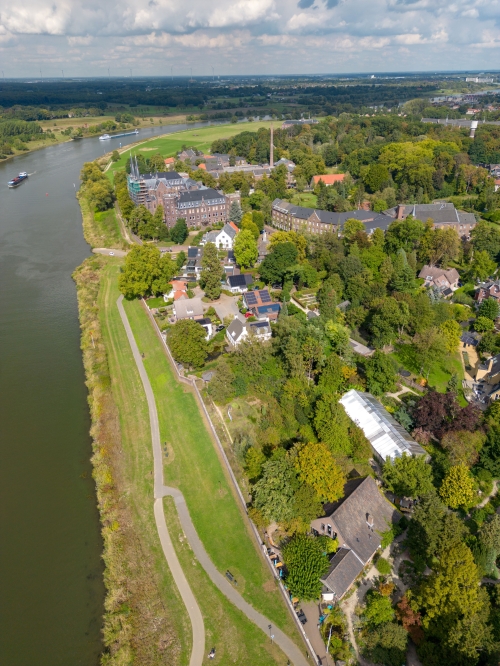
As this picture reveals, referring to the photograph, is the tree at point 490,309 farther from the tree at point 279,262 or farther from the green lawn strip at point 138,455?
the green lawn strip at point 138,455

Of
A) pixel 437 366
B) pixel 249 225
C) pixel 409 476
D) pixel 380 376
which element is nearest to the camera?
pixel 409 476

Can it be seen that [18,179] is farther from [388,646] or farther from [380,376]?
[388,646]

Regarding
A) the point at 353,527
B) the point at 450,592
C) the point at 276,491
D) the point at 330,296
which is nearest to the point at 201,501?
the point at 276,491

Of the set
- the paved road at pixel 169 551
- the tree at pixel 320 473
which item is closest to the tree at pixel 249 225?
the paved road at pixel 169 551

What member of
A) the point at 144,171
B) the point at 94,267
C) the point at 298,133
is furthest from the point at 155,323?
the point at 298,133

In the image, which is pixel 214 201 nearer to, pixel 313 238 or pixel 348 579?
pixel 313 238

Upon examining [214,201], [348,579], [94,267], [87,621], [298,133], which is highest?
[298,133]
